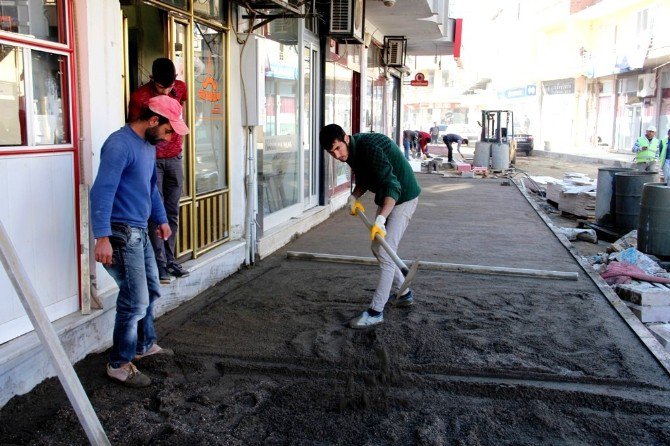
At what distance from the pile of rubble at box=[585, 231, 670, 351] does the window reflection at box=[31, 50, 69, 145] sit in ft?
16.6

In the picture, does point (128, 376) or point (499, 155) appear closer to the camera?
point (128, 376)

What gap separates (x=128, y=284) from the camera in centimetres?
400

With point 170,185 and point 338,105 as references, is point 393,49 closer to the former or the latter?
point 338,105

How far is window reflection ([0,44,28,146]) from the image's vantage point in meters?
3.94

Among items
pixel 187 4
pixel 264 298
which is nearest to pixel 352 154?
pixel 264 298

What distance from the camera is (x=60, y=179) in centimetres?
435

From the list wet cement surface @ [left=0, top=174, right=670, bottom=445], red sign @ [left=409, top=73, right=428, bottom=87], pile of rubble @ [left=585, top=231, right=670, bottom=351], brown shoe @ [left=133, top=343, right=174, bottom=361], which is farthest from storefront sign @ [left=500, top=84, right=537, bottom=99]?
brown shoe @ [left=133, top=343, right=174, bottom=361]

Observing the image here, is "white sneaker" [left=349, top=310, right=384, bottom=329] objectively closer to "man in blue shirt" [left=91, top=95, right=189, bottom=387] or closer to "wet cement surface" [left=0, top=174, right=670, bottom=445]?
"wet cement surface" [left=0, top=174, right=670, bottom=445]

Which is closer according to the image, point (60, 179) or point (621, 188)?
point (60, 179)

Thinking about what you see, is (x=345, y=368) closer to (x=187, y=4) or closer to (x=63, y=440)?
(x=63, y=440)

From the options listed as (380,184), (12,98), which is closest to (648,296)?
(380,184)

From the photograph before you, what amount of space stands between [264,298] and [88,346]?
6.41 feet

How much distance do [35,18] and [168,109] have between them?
1058 millimetres

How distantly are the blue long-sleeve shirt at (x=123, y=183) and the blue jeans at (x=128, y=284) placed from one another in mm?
93
